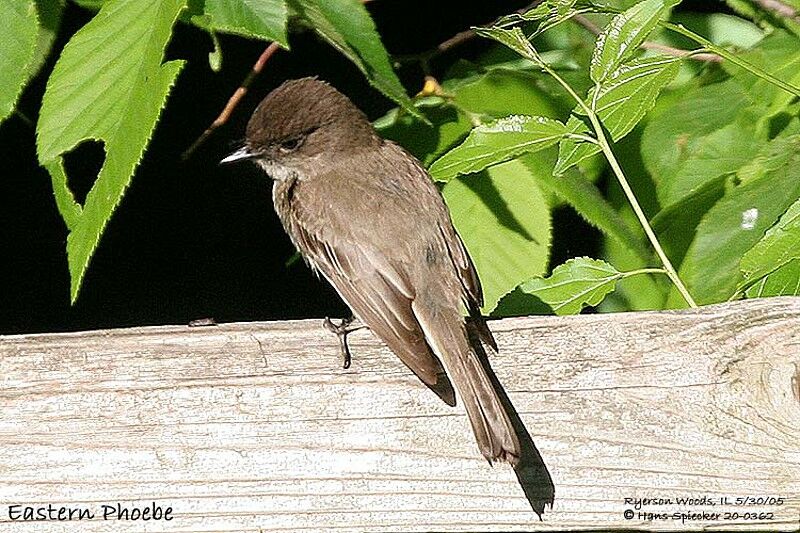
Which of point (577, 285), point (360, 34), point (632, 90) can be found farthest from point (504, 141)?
point (360, 34)

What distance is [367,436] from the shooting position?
251cm

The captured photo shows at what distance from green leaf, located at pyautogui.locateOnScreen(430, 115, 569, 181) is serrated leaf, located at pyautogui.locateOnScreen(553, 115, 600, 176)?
0.03 meters

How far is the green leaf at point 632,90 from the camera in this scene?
2.51 metres

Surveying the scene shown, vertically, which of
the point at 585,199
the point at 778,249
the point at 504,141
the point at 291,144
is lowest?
the point at 291,144

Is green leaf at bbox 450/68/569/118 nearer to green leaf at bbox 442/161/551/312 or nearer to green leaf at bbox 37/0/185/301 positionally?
green leaf at bbox 442/161/551/312

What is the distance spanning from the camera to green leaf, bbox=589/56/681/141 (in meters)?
2.51

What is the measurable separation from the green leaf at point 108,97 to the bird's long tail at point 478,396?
74cm

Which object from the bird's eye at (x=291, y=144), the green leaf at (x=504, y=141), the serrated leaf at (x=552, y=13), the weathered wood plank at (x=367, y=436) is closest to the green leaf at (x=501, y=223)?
the green leaf at (x=504, y=141)

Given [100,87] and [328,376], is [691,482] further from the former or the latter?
[100,87]

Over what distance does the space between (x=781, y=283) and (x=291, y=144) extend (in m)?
1.68

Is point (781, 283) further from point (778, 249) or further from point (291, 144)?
point (291, 144)

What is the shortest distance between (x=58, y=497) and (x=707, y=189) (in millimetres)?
1722

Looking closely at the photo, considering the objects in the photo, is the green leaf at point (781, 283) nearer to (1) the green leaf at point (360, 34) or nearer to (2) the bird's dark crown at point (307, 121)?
(1) the green leaf at point (360, 34)

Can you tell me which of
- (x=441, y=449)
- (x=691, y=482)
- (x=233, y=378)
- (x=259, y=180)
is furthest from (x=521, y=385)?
(x=259, y=180)
